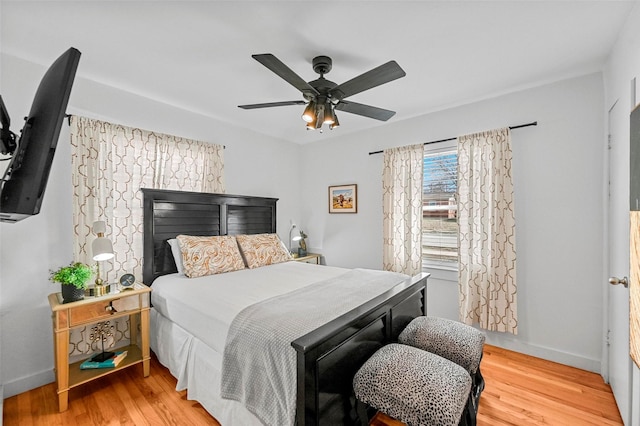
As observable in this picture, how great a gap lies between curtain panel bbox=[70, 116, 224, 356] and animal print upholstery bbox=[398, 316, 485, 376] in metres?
2.59

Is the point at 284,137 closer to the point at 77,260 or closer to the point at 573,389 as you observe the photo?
the point at 77,260

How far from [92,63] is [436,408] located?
3.28 metres

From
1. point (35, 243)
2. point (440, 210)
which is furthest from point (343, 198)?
point (35, 243)

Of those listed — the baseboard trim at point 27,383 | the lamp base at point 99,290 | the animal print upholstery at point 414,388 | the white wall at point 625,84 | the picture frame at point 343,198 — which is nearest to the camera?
the animal print upholstery at point 414,388

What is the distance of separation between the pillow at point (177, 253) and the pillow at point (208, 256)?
65 millimetres

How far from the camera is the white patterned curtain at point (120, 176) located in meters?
2.39

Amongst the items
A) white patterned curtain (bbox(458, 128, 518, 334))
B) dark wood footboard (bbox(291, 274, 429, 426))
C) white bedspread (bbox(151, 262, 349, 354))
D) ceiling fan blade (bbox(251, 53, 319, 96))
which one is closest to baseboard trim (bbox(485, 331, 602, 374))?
white patterned curtain (bbox(458, 128, 518, 334))

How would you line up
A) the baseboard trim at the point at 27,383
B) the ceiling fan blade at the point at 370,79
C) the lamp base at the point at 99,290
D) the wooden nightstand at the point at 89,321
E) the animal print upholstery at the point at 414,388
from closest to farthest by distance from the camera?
1. the animal print upholstery at the point at 414,388
2. the ceiling fan blade at the point at 370,79
3. the wooden nightstand at the point at 89,321
4. the baseboard trim at the point at 27,383
5. the lamp base at the point at 99,290

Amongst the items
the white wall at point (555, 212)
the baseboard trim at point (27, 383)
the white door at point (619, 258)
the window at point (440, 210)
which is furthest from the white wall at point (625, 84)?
the baseboard trim at point (27, 383)

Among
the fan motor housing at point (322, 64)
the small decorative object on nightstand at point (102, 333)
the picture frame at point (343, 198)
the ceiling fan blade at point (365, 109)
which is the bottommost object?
the small decorative object on nightstand at point (102, 333)

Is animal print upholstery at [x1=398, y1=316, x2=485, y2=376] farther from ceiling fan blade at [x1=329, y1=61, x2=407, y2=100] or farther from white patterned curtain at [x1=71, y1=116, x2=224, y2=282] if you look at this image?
white patterned curtain at [x1=71, y1=116, x2=224, y2=282]

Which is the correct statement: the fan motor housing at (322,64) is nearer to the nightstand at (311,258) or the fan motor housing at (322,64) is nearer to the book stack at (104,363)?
the nightstand at (311,258)

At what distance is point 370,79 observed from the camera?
1.82 meters

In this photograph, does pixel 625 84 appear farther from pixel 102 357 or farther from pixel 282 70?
pixel 102 357
